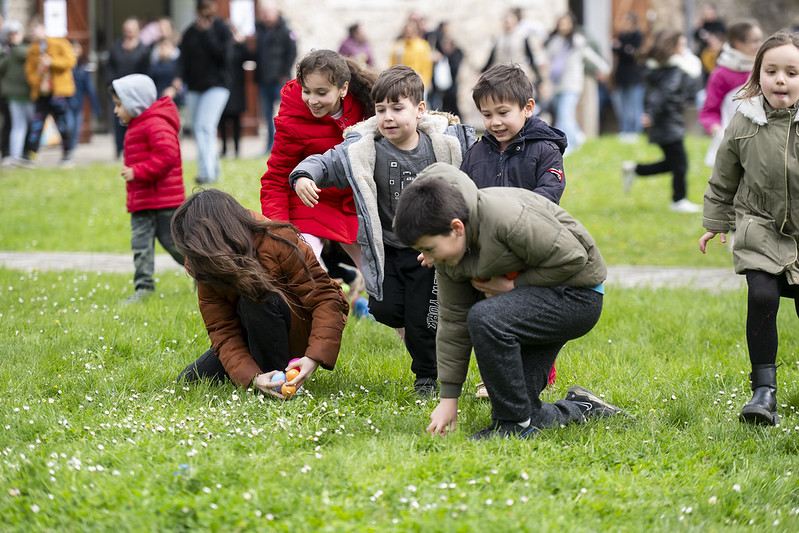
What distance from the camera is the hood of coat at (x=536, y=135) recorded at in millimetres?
4594

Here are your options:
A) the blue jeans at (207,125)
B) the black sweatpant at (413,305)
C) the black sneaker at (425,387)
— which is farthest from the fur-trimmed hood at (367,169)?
the blue jeans at (207,125)

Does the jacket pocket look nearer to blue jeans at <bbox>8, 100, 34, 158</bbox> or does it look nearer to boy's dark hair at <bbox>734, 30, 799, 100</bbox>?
boy's dark hair at <bbox>734, 30, 799, 100</bbox>

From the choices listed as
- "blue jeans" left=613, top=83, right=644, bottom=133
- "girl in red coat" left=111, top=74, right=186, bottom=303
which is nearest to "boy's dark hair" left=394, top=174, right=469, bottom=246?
"girl in red coat" left=111, top=74, right=186, bottom=303

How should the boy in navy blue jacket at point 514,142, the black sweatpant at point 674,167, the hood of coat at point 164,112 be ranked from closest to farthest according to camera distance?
the boy in navy blue jacket at point 514,142 < the hood of coat at point 164,112 < the black sweatpant at point 674,167

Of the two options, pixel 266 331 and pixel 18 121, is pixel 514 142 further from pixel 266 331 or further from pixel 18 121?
pixel 18 121

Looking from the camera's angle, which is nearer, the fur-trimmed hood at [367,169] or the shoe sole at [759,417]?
the shoe sole at [759,417]

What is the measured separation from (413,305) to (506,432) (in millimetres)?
1004

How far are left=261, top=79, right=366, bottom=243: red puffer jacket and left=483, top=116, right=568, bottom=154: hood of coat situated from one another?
3.21ft

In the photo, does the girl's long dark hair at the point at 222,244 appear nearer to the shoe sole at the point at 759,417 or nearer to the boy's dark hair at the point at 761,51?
the shoe sole at the point at 759,417

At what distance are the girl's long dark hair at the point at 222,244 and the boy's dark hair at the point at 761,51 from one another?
2.20 m

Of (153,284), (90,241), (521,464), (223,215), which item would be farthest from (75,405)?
(90,241)

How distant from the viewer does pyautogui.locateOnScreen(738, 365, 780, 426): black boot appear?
169 inches

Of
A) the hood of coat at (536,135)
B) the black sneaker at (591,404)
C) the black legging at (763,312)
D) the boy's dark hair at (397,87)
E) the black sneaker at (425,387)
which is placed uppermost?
the boy's dark hair at (397,87)

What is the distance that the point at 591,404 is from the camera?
4.50 metres
